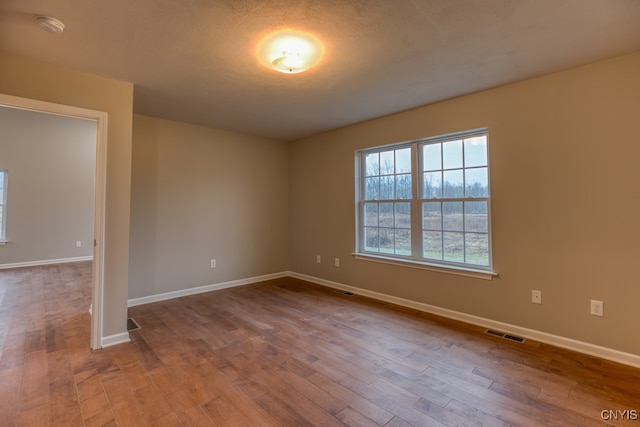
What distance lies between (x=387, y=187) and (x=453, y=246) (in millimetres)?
1174

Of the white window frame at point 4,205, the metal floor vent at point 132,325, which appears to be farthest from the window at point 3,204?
the metal floor vent at point 132,325

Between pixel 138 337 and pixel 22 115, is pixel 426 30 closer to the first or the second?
pixel 138 337

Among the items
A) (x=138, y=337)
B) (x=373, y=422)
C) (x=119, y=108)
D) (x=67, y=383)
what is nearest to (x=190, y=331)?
(x=138, y=337)

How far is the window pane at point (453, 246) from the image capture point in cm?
339

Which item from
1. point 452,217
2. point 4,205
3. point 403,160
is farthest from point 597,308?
point 4,205

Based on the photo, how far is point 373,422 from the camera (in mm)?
1720

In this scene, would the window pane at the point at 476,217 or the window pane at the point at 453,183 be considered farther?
the window pane at the point at 453,183

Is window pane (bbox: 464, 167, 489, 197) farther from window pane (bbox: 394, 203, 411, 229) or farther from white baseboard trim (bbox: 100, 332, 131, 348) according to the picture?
white baseboard trim (bbox: 100, 332, 131, 348)

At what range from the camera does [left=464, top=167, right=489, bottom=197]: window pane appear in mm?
3199

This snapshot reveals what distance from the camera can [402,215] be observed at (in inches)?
155

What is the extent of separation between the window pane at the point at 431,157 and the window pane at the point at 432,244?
80 cm

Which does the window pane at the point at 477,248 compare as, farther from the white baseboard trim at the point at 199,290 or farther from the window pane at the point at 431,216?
the white baseboard trim at the point at 199,290

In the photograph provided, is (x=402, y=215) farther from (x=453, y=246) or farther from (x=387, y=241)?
(x=453, y=246)

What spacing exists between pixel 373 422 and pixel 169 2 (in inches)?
108
